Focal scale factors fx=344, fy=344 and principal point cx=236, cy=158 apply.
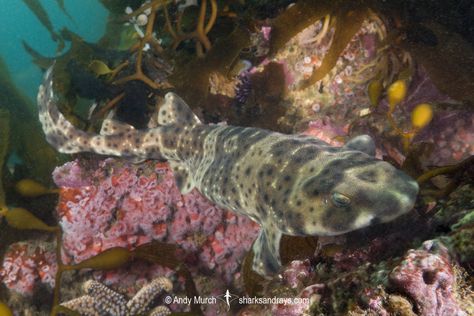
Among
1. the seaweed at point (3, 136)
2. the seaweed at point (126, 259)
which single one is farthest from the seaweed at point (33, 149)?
the seaweed at point (126, 259)

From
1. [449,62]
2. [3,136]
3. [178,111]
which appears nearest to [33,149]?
[3,136]

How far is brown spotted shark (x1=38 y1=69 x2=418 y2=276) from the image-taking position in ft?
8.45

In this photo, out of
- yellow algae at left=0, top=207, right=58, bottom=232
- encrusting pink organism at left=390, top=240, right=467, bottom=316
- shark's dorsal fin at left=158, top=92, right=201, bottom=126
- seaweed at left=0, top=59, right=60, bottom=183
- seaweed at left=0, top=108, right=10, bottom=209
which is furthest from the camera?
seaweed at left=0, top=59, right=60, bottom=183

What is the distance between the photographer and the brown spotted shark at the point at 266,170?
8.45ft

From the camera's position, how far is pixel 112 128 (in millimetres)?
4875

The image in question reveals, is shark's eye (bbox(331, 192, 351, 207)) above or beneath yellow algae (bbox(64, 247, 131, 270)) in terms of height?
above

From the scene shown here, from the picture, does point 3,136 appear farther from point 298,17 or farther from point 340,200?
point 340,200

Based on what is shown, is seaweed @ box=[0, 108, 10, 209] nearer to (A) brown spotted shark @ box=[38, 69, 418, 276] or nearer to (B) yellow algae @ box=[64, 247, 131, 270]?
(A) brown spotted shark @ box=[38, 69, 418, 276]

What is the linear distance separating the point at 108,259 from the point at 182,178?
50.1 inches

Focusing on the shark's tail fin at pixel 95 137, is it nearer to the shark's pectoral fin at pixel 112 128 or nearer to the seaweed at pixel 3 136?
the shark's pectoral fin at pixel 112 128

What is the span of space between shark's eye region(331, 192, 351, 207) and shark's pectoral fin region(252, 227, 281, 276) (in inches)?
29.8

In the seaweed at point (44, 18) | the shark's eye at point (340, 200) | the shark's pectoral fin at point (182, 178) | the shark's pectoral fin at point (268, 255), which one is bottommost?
the shark's pectoral fin at point (268, 255)

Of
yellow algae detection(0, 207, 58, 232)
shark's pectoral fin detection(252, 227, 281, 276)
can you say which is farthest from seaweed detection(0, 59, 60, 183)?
shark's pectoral fin detection(252, 227, 281, 276)

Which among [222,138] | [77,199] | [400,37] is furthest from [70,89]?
[400,37]
